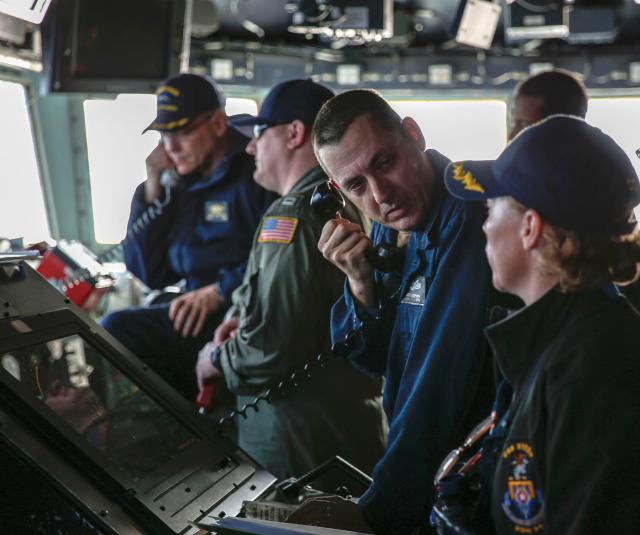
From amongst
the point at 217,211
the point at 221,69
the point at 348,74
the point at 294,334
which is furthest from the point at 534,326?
the point at 348,74

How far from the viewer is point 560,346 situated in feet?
3.56

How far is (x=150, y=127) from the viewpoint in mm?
2949

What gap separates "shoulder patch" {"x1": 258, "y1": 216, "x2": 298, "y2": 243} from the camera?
81.5 inches

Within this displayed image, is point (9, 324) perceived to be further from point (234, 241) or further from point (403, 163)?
point (234, 241)

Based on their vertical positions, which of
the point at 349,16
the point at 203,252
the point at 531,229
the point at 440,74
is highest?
the point at 349,16

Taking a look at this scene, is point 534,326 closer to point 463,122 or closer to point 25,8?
point 25,8

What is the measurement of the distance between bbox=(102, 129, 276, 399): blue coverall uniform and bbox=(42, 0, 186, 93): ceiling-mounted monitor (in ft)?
3.08

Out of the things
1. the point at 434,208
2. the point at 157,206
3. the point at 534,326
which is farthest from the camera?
the point at 157,206

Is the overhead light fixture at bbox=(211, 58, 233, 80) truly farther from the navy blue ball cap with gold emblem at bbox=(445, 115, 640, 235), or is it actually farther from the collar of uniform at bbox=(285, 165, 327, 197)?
the navy blue ball cap with gold emblem at bbox=(445, 115, 640, 235)

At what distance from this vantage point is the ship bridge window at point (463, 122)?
247 inches

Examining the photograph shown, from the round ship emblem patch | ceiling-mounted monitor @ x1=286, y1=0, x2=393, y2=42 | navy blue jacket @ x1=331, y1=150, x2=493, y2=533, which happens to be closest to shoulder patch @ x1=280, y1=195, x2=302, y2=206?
navy blue jacket @ x1=331, y1=150, x2=493, y2=533

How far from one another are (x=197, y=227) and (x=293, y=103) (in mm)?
914

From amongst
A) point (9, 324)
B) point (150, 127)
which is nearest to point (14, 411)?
point (9, 324)

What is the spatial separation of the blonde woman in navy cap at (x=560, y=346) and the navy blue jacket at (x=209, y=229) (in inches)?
64.3
